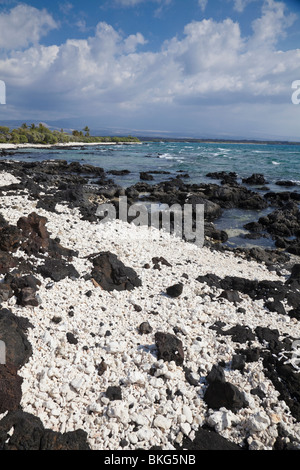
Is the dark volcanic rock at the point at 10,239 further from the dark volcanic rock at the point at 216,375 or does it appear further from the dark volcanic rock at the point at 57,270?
the dark volcanic rock at the point at 216,375

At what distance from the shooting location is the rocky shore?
4.07 metres

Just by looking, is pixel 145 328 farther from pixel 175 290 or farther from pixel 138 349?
pixel 175 290

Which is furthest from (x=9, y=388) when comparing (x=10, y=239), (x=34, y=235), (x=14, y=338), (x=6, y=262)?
(x=34, y=235)

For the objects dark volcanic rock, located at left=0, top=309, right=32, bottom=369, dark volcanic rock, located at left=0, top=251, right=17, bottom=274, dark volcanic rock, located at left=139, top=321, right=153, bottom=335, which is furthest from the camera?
dark volcanic rock, located at left=0, top=251, right=17, bottom=274

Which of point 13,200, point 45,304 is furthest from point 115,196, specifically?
point 45,304

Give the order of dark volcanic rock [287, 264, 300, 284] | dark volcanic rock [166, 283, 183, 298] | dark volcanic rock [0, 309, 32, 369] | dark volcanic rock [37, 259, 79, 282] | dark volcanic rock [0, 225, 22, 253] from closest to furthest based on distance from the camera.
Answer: dark volcanic rock [0, 309, 32, 369] < dark volcanic rock [37, 259, 79, 282] < dark volcanic rock [166, 283, 183, 298] < dark volcanic rock [0, 225, 22, 253] < dark volcanic rock [287, 264, 300, 284]

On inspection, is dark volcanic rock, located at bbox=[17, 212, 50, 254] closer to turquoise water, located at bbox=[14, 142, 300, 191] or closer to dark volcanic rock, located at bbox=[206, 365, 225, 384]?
dark volcanic rock, located at bbox=[206, 365, 225, 384]

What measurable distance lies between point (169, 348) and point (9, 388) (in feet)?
8.81

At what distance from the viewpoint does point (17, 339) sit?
16.2 ft

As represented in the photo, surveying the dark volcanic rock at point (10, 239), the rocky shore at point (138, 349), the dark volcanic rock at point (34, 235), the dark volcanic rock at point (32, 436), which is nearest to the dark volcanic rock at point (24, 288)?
the rocky shore at point (138, 349)

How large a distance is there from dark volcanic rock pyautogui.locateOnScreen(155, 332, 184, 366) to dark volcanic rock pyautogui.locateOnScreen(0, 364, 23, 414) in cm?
235

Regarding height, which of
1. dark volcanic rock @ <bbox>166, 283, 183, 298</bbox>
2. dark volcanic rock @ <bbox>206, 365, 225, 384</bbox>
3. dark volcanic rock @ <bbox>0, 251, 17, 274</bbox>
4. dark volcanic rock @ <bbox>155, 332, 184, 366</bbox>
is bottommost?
dark volcanic rock @ <bbox>206, 365, 225, 384</bbox>

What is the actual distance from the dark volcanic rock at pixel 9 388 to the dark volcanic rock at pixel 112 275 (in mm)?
3004

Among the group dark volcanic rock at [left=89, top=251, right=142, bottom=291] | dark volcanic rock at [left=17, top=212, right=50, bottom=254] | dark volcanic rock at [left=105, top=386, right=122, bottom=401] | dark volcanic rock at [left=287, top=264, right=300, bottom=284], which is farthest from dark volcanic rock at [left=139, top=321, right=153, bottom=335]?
dark volcanic rock at [left=287, top=264, right=300, bottom=284]
